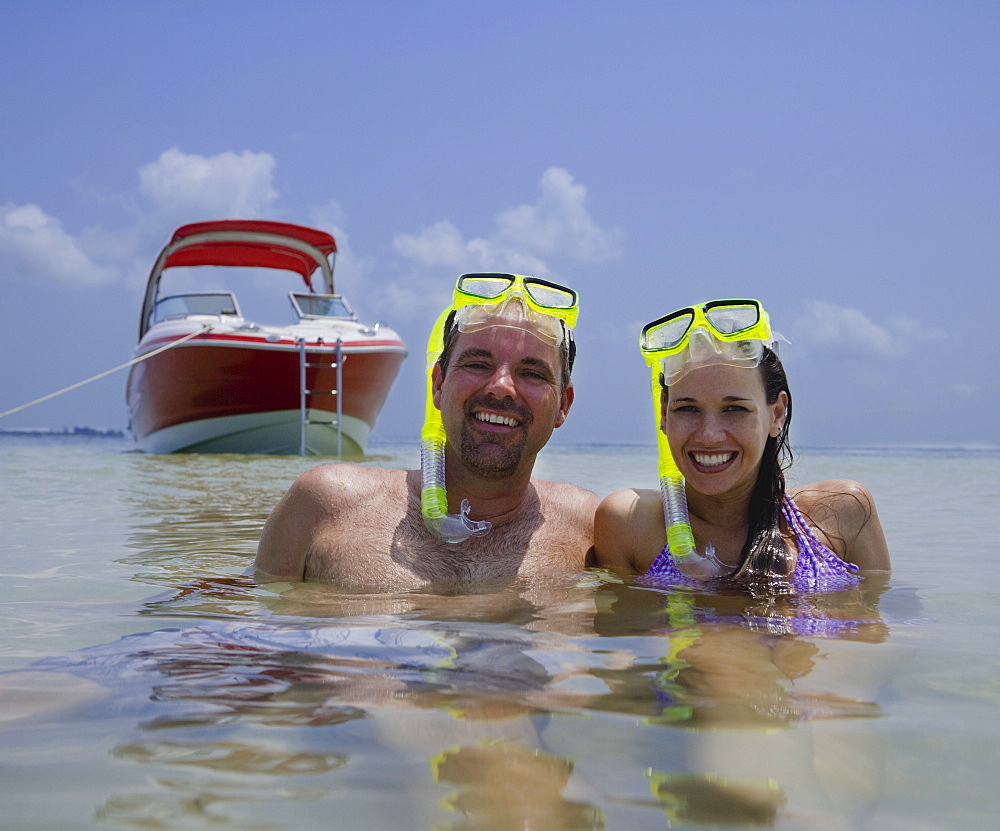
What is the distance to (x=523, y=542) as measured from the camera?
3559mm

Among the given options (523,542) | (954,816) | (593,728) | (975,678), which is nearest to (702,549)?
(523,542)

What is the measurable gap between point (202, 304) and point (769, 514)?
13.9 m

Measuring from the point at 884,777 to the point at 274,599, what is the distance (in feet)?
6.89

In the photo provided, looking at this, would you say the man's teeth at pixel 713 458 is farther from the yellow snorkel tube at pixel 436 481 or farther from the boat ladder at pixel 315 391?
the boat ladder at pixel 315 391

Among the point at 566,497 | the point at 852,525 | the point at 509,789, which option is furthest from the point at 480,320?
the point at 509,789

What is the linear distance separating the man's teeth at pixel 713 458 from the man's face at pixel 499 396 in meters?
0.64

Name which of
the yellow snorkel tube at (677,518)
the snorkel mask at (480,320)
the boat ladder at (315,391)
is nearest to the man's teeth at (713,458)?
the yellow snorkel tube at (677,518)

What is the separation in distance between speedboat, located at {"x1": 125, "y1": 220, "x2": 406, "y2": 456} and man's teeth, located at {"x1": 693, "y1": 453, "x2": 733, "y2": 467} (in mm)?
11940

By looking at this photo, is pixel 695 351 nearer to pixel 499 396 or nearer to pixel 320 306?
pixel 499 396

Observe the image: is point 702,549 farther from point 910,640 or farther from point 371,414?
point 371,414

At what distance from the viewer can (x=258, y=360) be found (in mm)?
14414

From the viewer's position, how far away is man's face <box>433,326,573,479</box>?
334cm

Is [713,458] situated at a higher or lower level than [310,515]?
higher

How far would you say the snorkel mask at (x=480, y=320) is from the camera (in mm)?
3389
